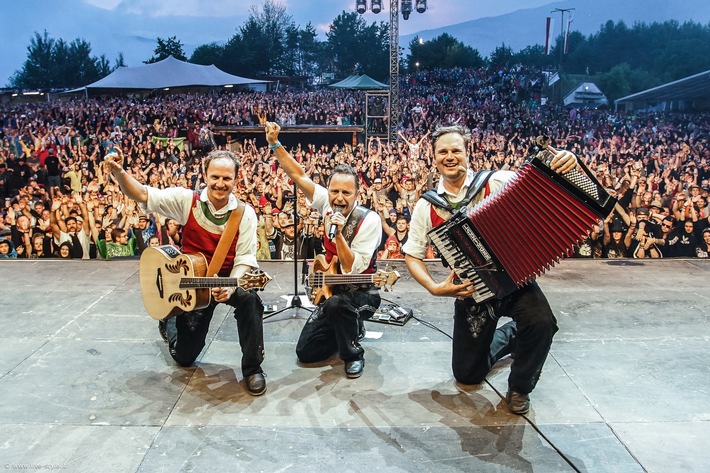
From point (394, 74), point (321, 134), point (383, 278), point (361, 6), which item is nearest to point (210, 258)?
point (383, 278)

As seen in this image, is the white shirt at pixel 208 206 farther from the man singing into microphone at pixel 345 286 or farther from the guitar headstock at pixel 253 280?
the man singing into microphone at pixel 345 286

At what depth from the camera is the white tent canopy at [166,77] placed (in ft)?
23.6

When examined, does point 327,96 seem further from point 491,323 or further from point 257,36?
point 491,323

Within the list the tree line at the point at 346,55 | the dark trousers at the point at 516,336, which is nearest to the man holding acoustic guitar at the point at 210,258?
the dark trousers at the point at 516,336

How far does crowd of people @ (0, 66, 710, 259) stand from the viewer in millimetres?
6891

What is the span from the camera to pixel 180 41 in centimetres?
727

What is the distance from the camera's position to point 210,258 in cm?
362

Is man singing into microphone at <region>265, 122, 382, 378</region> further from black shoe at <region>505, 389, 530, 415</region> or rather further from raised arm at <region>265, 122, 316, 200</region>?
black shoe at <region>505, 389, 530, 415</region>

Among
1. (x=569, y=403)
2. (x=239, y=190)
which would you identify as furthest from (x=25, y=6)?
(x=569, y=403)

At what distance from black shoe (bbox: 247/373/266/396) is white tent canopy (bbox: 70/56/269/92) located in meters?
4.72

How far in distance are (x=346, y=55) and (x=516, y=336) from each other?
195 inches

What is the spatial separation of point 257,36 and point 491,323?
208 inches

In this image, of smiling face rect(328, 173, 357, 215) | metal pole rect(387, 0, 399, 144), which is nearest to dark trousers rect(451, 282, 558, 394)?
smiling face rect(328, 173, 357, 215)

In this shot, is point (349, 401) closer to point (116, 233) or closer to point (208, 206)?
point (208, 206)
